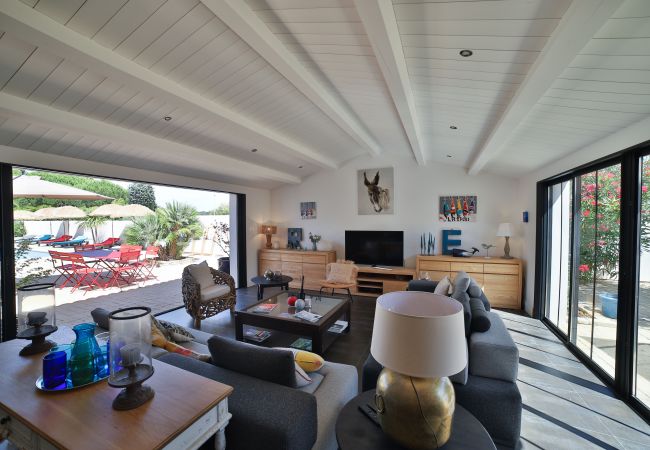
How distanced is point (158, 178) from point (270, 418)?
4.44 m

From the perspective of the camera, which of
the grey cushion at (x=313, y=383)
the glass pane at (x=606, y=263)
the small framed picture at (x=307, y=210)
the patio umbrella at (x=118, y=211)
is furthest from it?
the patio umbrella at (x=118, y=211)

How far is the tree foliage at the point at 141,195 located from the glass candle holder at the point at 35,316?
11.1 m

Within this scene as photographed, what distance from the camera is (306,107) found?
366 cm

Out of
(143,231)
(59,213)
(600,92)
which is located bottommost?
(143,231)

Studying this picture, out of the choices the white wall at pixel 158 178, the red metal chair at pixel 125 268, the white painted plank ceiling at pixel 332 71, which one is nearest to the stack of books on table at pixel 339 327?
the white painted plank ceiling at pixel 332 71

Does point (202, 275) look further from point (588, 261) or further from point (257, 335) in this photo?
point (588, 261)

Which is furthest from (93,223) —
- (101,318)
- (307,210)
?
(101,318)

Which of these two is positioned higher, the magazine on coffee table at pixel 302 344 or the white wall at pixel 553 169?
the white wall at pixel 553 169

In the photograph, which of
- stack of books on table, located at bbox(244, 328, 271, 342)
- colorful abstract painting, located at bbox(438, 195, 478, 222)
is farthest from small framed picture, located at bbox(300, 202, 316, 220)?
stack of books on table, located at bbox(244, 328, 271, 342)

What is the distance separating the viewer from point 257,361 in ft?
5.87

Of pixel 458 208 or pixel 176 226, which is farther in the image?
pixel 176 226

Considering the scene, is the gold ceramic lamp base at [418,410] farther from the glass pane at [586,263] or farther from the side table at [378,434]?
the glass pane at [586,263]

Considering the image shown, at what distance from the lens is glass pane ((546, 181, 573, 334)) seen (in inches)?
146

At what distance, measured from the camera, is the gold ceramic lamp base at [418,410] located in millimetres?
1245
